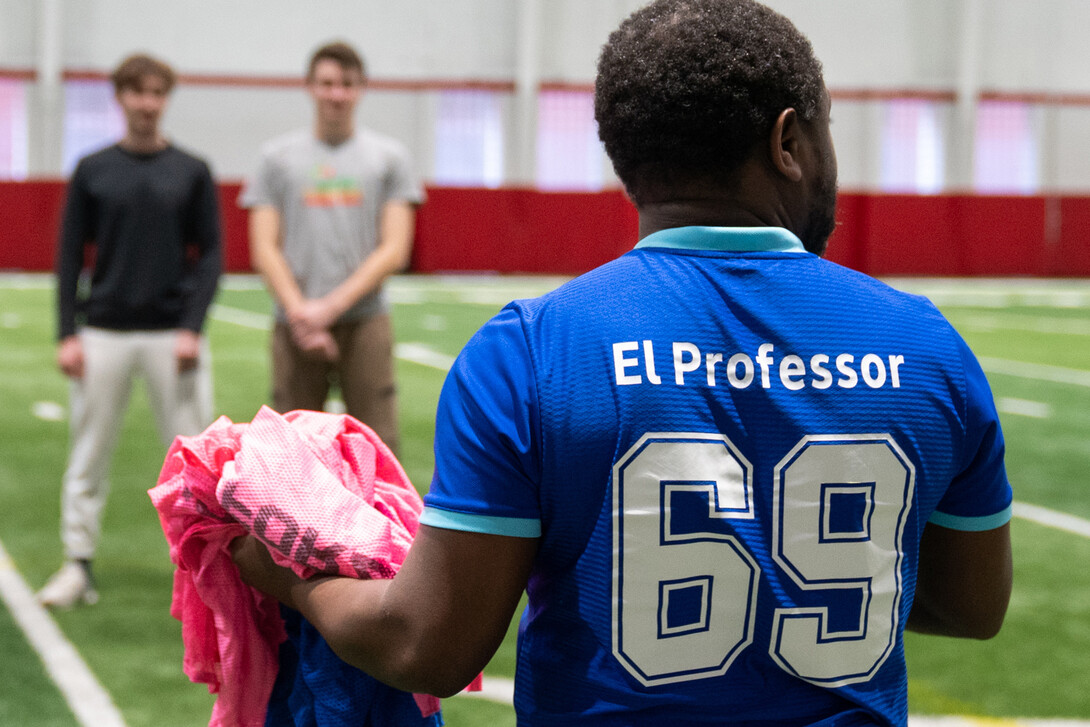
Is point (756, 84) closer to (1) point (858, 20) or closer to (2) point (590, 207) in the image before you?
(2) point (590, 207)

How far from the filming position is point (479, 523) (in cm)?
150

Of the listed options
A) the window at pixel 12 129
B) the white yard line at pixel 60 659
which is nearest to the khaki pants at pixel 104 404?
the white yard line at pixel 60 659

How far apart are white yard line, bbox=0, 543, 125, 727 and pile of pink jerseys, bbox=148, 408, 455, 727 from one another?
7.48 ft

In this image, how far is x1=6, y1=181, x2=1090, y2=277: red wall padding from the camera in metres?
25.4

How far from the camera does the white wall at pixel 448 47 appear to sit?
86.6 feet

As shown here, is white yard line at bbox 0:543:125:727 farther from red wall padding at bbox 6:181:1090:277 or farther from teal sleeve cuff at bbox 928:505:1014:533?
red wall padding at bbox 6:181:1090:277

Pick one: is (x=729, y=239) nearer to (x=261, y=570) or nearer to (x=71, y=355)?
(x=261, y=570)

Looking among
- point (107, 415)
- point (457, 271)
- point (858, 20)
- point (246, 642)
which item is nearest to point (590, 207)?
point (457, 271)

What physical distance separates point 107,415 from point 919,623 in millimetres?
4103

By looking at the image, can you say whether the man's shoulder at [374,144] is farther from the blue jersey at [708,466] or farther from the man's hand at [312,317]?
the blue jersey at [708,466]

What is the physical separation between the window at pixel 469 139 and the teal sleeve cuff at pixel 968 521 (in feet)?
87.5

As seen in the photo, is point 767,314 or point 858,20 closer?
point 767,314

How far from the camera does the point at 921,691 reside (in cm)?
454

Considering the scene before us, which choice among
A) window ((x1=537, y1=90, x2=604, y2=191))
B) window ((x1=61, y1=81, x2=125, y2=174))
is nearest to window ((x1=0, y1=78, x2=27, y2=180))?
window ((x1=61, y1=81, x2=125, y2=174))
